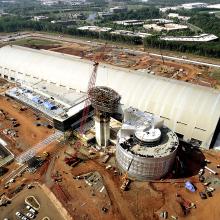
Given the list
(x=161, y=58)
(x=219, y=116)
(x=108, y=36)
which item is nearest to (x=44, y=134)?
(x=219, y=116)

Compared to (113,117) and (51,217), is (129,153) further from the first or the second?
(113,117)

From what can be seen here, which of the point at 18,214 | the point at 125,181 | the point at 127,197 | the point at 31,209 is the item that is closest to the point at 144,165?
the point at 125,181

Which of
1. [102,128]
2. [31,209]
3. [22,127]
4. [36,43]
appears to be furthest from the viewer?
[36,43]

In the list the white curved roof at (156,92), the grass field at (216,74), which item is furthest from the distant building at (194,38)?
the white curved roof at (156,92)

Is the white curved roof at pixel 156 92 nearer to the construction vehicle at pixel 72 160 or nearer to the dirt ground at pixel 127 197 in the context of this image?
the dirt ground at pixel 127 197

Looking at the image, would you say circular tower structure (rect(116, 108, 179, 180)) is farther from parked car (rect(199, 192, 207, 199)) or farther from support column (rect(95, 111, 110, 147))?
parked car (rect(199, 192, 207, 199))

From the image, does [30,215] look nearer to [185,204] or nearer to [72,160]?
[72,160]
